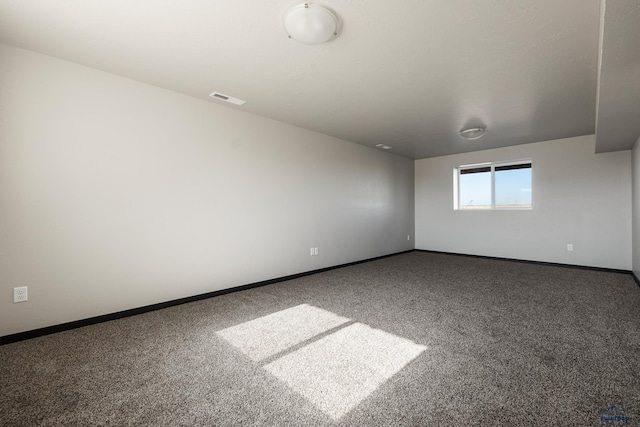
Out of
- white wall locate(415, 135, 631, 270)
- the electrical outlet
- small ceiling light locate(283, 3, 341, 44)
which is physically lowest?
the electrical outlet

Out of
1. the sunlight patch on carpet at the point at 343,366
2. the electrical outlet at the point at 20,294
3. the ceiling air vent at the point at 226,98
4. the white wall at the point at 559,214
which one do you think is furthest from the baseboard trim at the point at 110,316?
the white wall at the point at 559,214

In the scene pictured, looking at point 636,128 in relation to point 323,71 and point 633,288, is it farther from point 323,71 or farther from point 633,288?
point 323,71

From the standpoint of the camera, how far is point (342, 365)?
6.46 ft

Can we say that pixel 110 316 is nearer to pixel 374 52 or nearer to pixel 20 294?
pixel 20 294

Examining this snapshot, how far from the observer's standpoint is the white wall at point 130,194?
241cm

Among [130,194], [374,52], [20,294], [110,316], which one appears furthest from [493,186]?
[20,294]

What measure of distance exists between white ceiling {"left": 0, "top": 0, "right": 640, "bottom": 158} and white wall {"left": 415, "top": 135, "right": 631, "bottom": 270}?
1.23 metres

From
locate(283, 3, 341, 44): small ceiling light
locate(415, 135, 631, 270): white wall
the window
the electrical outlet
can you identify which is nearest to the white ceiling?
locate(283, 3, 341, 44): small ceiling light

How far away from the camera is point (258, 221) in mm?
4051

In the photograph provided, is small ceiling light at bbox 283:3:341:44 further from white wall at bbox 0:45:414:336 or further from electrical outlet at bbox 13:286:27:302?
electrical outlet at bbox 13:286:27:302

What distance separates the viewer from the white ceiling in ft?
6.31

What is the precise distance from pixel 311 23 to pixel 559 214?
18.9 feet

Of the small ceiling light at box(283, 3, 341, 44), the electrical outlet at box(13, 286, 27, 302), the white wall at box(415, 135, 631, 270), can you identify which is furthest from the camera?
the white wall at box(415, 135, 631, 270)

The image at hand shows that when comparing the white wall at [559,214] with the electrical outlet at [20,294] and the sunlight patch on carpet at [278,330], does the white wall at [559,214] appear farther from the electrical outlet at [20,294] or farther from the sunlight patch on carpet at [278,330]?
the electrical outlet at [20,294]
